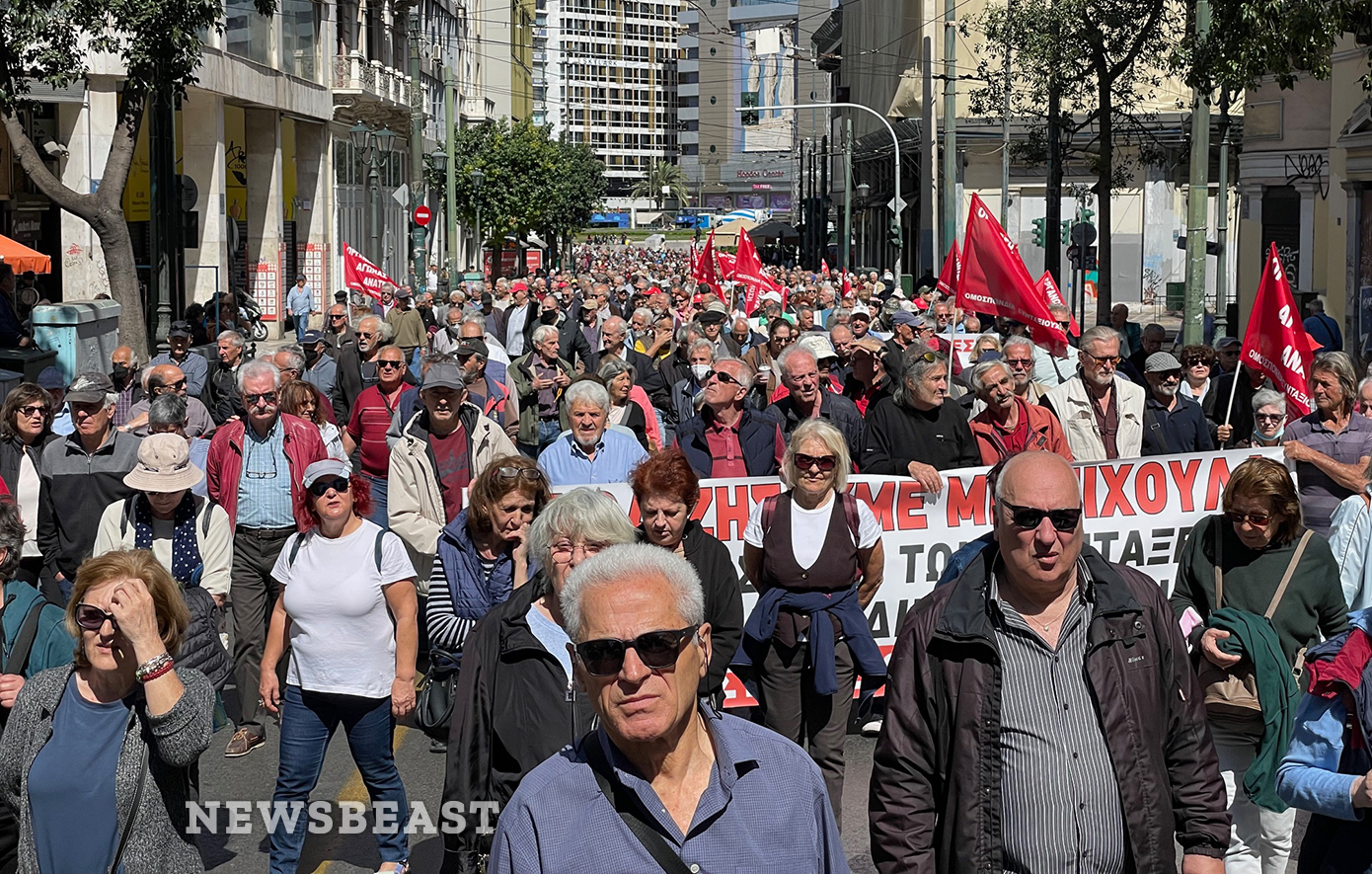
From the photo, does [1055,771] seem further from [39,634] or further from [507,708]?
[39,634]

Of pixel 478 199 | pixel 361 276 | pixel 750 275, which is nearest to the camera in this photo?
pixel 361 276

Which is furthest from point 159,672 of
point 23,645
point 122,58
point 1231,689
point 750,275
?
point 750,275

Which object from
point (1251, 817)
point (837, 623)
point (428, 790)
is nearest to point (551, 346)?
Answer: point (428, 790)

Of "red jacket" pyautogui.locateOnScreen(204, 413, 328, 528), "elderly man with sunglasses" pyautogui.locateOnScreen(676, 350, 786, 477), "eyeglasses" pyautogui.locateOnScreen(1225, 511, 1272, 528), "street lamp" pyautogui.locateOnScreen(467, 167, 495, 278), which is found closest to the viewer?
"eyeglasses" pyautogui.locateOnScreen(1225, 511, 1272, 528)

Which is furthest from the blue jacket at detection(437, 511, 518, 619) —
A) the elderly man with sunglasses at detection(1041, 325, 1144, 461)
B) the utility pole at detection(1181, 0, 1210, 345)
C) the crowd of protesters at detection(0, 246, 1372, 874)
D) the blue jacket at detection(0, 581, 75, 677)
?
the utility pole at detection(1181, 0, 1210, 345)

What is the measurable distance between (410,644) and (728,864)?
3.44 m

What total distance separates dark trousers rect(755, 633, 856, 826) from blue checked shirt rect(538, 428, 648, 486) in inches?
70.9

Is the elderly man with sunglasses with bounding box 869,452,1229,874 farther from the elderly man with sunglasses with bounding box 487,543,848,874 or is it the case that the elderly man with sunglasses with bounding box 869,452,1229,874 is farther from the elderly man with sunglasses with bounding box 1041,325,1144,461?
the elderly man with sunglasses with bounding box 1041,325,1144,461

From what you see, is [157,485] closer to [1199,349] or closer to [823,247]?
[1199,349]

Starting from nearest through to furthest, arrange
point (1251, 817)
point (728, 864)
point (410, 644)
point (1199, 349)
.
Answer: point (728, 864), point (1251, 817), point (410, 644), point (1199, 349)

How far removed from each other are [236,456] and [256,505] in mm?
386

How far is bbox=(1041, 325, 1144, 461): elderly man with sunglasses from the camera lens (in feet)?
31.6

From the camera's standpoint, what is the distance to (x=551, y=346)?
1277 centimetres

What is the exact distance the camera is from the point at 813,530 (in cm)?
664
